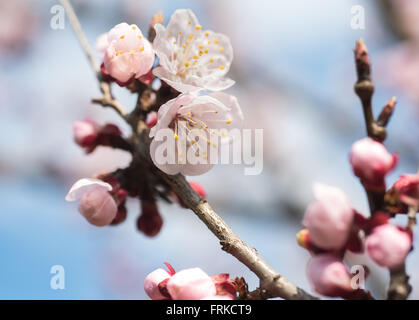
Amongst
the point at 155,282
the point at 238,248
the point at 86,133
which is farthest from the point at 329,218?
the point at 86,133

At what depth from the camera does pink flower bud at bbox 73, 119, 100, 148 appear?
1.81 meters

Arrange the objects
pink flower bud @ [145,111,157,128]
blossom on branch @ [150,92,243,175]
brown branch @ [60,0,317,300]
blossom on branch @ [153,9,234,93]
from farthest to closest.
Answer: pink flower bud @ [145,111,157,128] → blossom on branch @ [153,9,234,93] → blossom on branch @ [150,92,243,175] → brown branch @ [60,0,317,300]

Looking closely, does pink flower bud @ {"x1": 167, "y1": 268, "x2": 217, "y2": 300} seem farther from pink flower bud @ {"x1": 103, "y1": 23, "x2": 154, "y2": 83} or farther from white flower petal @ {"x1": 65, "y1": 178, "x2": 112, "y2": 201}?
pink flower bud @ {"x1": 103, "y1": 23, "x2": 154, "y2": 83}

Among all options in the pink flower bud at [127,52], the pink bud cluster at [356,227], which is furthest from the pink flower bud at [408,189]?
the pink flower bud at [127,52]

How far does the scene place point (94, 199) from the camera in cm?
154

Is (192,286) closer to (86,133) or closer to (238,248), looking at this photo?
(238,248)

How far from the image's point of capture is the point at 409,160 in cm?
361

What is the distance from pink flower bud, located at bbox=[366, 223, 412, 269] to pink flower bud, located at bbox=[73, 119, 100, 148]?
3.88ft

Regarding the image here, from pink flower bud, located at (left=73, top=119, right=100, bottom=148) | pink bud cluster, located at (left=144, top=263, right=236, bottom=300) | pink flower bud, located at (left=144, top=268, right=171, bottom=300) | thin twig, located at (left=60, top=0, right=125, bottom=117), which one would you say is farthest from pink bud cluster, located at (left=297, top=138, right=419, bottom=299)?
pink flower bud, located at (left=73, top=119, right=100, bottom=148)

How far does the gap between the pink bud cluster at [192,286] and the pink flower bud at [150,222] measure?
634 mm

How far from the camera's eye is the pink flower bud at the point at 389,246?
3.18 ft
